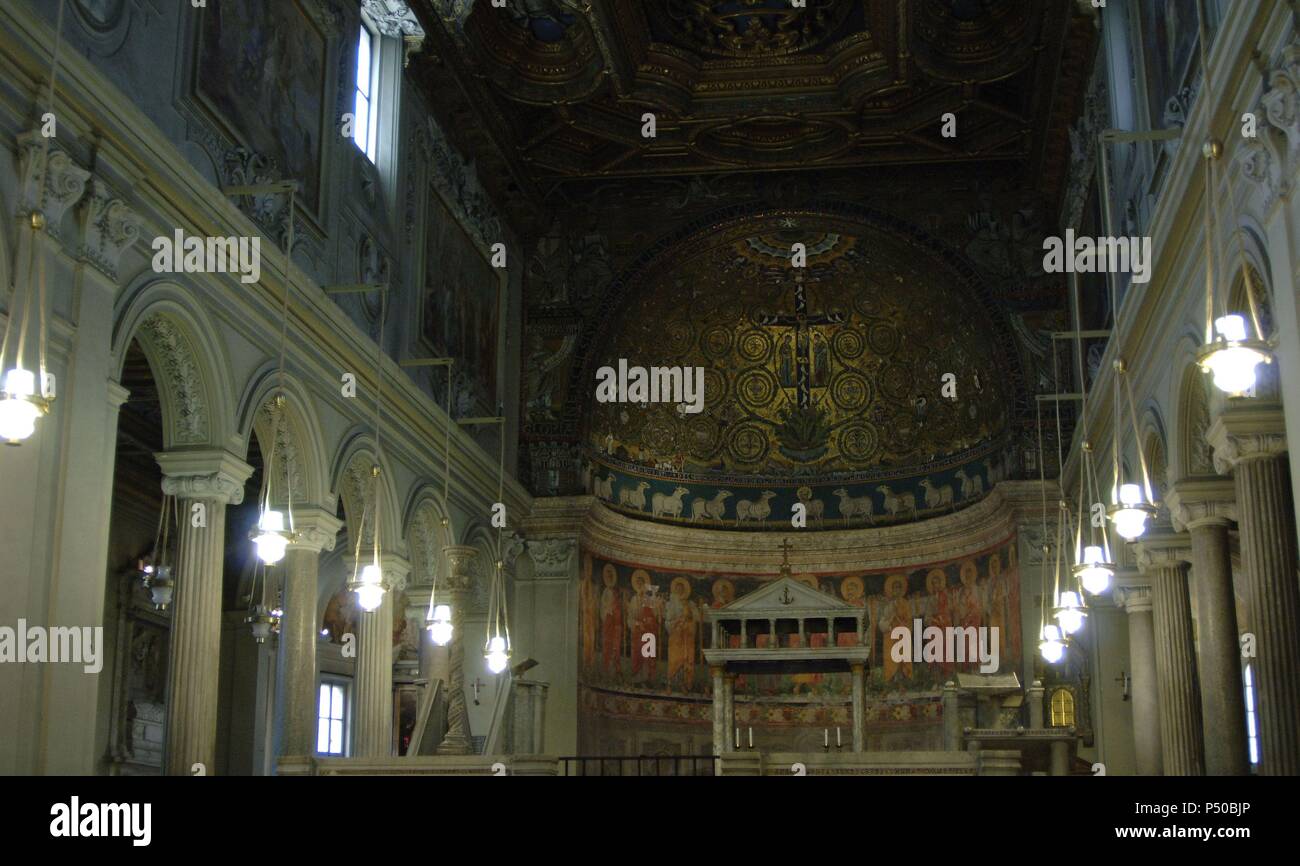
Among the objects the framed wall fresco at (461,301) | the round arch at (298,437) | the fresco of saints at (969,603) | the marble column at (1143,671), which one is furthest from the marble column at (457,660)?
the fresco of saints at (969,603)

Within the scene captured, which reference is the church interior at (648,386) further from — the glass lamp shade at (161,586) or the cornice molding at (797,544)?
the glass lamp shade at (161,586)

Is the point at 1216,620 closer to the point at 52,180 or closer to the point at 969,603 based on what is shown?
the point at 52,180

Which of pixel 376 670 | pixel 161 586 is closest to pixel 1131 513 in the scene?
pixel 161 586

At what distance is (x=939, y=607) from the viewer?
29.6 metres

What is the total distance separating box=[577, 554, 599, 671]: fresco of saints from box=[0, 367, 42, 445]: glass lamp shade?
18954 millimetres

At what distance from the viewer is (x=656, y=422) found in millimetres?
30906

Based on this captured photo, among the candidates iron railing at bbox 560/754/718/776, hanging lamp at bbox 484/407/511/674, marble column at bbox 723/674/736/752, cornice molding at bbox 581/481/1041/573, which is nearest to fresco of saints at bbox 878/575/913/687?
cornice molding at bbox 581/481/1041/573

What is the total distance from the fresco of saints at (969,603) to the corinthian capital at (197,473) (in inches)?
655

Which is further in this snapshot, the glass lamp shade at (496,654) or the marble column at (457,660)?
the glass lamp shade at (496,654)

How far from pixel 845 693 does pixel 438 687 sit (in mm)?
12881

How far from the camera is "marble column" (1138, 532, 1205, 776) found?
18.5 metres

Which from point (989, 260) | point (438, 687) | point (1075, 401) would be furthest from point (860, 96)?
point (438, 687)

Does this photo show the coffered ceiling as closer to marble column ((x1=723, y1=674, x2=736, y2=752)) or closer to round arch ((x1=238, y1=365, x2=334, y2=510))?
round arch ((x1=238, y1=365, x2=334, y2=510))

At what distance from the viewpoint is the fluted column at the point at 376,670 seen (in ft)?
68.3
